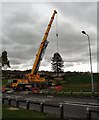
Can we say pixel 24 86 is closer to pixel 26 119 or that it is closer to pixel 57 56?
pixel 26 119

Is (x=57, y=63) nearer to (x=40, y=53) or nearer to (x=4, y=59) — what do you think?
(x=4, y=59)

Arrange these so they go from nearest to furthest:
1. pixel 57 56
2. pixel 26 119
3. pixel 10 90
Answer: pixel 26 119
pixel 10 90
pixel 57 56

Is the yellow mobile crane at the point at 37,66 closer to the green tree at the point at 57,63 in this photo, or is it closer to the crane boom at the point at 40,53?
the crane boom at the point at 40,53

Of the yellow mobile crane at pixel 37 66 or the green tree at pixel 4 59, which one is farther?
the green tree at pixel 4 59

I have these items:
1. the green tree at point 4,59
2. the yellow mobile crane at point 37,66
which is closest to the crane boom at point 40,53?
the yellow mobile crane at point 37,66

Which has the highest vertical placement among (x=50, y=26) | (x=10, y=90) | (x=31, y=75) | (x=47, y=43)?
(x=50, y=26)

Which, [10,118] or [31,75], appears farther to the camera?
[31,75]

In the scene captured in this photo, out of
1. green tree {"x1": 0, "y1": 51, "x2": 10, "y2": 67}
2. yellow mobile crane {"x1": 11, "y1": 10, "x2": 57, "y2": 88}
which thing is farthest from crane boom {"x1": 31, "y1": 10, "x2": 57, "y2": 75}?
green tree {"x1": 0, "y1": 51, "x2": 10, "y2": 67}

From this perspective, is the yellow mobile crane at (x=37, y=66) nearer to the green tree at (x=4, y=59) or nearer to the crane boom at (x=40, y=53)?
the crane boom at (x=40, y=53)

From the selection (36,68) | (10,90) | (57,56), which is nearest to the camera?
(36,68)

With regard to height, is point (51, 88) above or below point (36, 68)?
below

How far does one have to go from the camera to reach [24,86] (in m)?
47.3

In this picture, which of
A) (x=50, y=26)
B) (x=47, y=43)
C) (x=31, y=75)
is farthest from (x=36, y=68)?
(x=50, y=26)

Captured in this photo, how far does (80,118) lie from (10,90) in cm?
3890
